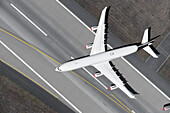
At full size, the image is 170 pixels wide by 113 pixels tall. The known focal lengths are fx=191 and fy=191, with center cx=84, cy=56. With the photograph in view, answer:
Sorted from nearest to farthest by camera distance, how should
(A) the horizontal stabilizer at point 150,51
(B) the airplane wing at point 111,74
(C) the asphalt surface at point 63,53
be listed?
1. (B) the airplane wing at point 111,74
2. (A) the horizontal stabilizer at point 150,51
3. (C) the asphalt surface at point 63,53

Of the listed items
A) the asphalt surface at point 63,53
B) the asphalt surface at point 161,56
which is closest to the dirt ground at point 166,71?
the asphalt surface at point 161,56

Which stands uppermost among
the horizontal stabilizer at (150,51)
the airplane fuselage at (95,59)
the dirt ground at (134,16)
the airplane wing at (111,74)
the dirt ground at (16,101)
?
the dirt ground at (134,16)

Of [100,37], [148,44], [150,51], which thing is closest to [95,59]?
[100,37]

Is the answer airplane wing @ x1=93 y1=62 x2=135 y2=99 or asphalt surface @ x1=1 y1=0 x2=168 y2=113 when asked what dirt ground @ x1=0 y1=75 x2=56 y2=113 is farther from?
airplane wing @ x1=93 y1=62 x2=135 y2=99

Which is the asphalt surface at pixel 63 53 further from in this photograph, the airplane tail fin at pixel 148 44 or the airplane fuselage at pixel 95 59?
the airplane tail fin at pixel 148 44

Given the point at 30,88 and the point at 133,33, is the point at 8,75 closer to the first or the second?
the point at 30,88

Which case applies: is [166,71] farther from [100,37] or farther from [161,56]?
[100,37]
